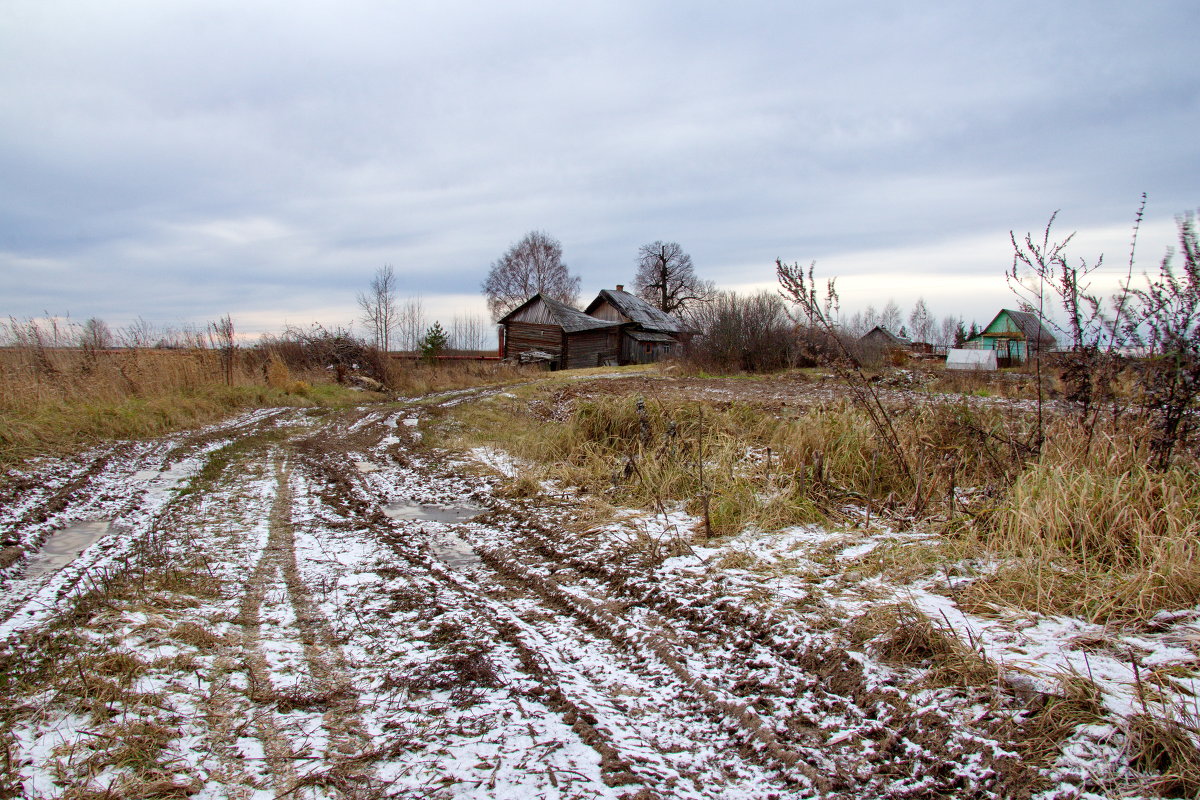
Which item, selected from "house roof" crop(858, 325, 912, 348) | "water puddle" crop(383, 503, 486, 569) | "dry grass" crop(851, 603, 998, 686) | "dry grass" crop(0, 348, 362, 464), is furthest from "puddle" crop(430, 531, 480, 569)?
"house roof" crop(858, 325, 912, 348)

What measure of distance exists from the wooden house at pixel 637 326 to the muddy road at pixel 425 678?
1314 inches

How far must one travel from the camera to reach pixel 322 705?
6.98ft

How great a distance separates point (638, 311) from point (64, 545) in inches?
1465

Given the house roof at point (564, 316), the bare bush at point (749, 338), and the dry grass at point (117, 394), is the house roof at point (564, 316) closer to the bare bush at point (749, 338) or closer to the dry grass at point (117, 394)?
the bare bush at point (749, 338)

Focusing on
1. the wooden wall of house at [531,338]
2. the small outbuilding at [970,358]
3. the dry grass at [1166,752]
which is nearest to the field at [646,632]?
the dry grass at [1166,752]

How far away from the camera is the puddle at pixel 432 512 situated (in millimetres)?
4750

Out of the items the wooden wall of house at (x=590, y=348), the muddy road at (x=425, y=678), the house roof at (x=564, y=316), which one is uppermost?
the house roof at (x=564, y=316)

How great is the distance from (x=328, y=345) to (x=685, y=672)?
19.6 metres

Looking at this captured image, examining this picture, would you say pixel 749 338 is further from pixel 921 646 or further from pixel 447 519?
pixel 921 646

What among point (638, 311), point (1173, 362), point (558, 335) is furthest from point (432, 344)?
point (1173, 362)

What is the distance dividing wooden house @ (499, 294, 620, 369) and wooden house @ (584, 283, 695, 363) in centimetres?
117

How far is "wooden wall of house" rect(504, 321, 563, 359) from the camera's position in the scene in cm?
3372

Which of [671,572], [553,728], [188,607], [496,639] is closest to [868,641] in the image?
[671,572]

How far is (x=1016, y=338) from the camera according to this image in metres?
5.66
